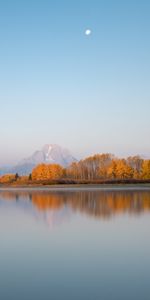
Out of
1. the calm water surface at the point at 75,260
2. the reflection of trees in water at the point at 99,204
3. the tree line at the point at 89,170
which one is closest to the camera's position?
the calm water surface at the point at 75,260

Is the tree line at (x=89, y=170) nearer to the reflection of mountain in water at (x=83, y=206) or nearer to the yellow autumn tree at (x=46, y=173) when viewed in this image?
the yellow autumn tree at (x=46, y=173)

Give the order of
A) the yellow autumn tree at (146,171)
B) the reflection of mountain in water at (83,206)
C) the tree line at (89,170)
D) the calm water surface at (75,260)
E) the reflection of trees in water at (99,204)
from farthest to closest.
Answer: the tree line at (89,170), the yellow autumn tree at (146,171), the reflection of trees in water at (99,204), the reflection of mountain in water at (83,206), the calm water surface at (75,260)

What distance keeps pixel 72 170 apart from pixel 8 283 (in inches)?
3950

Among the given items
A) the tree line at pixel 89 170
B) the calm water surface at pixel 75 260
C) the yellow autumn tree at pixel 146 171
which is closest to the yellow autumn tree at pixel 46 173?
the tree line at pixel 89 170

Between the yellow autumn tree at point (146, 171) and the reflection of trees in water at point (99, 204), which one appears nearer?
the reflection of trees in water at point (99, 204)

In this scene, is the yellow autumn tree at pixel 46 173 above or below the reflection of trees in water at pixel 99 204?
above

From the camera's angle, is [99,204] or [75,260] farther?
[99,204]

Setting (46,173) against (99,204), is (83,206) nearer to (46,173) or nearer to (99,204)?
(99,204)

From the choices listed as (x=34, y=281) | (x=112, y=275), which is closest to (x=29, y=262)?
(x=34, y=281)

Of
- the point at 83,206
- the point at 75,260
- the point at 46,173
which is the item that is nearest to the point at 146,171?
the point at 46,173

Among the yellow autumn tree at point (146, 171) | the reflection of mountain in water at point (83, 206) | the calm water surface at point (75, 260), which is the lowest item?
the calm water surface at point (75, 260)

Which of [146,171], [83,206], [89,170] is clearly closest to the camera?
[83,206]

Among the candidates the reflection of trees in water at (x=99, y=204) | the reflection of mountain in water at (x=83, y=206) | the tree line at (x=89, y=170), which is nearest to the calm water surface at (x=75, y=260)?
the reflection of mountain in water at (x=83, y=206)

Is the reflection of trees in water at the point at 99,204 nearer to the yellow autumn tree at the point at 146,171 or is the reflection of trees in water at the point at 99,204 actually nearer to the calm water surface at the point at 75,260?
the calm water surface at the point at 75,260
